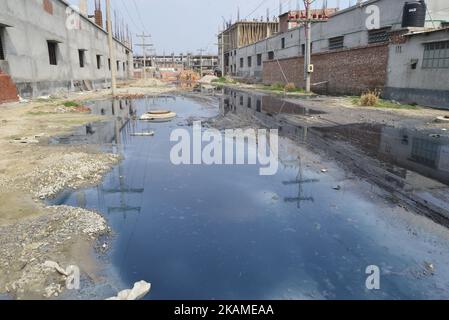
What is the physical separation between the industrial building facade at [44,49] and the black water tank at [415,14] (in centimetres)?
1939

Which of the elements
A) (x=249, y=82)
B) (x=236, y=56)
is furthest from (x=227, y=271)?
(x=236, y=56)

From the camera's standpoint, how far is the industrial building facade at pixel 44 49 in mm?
18438

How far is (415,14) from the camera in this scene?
1931cm

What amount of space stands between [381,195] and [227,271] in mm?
3073

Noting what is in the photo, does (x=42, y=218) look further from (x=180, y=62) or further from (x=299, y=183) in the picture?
(x=180, y=62)

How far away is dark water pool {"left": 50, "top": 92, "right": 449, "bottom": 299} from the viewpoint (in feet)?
10.4

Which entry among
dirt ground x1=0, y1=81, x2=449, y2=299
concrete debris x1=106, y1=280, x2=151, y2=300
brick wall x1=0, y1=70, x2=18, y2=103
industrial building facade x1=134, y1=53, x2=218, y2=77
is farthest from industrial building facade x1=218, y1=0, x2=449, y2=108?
industrial building facade x1=134, y1=53, x2=218, y2=77

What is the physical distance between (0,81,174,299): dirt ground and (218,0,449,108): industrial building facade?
49.0 ft

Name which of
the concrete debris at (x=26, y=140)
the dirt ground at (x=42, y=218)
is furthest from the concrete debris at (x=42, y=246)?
the concrete debris at (x=26, y=140)

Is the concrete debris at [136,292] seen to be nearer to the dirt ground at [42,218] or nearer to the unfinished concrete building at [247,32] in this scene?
the dirt ground at [42,218]

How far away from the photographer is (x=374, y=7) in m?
25.1

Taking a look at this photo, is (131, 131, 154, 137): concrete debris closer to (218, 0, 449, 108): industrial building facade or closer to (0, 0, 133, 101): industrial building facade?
(0, 0, 133, 101): industrial building facade

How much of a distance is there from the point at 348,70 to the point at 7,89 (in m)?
19.9
